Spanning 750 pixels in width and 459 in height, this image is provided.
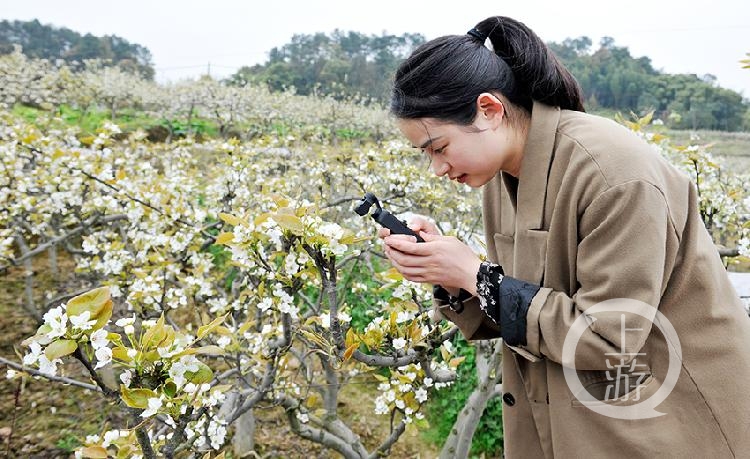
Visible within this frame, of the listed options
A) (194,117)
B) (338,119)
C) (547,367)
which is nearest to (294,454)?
(547,367)

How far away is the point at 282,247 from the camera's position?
1.72 metres

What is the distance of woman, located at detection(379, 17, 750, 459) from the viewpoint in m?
0.86

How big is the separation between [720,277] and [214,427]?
5.63 feet

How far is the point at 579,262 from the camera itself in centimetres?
92

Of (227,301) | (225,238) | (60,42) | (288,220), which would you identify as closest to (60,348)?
(288,220)

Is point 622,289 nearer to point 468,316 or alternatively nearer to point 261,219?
point 468,316

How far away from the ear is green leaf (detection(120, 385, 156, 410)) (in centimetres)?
86

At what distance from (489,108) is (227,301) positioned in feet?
7.96

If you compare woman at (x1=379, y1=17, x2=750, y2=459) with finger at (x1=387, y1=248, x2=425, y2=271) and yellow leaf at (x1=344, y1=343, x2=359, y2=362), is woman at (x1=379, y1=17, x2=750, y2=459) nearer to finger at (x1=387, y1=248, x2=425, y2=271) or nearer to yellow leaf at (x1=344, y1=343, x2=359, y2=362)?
finger at (x1=387, y1=248, x2=425, y2=271)

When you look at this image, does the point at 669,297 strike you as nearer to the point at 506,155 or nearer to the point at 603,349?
the point at 603,349

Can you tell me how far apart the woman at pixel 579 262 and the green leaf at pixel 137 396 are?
57 cm

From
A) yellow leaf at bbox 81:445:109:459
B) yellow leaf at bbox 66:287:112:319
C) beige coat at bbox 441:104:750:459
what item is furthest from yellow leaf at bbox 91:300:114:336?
beige coat at bbox 441:104:750:459

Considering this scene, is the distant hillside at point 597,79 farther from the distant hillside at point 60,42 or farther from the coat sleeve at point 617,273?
the coat sleeve at point 617,273

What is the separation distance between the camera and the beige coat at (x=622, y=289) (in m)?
0.85
